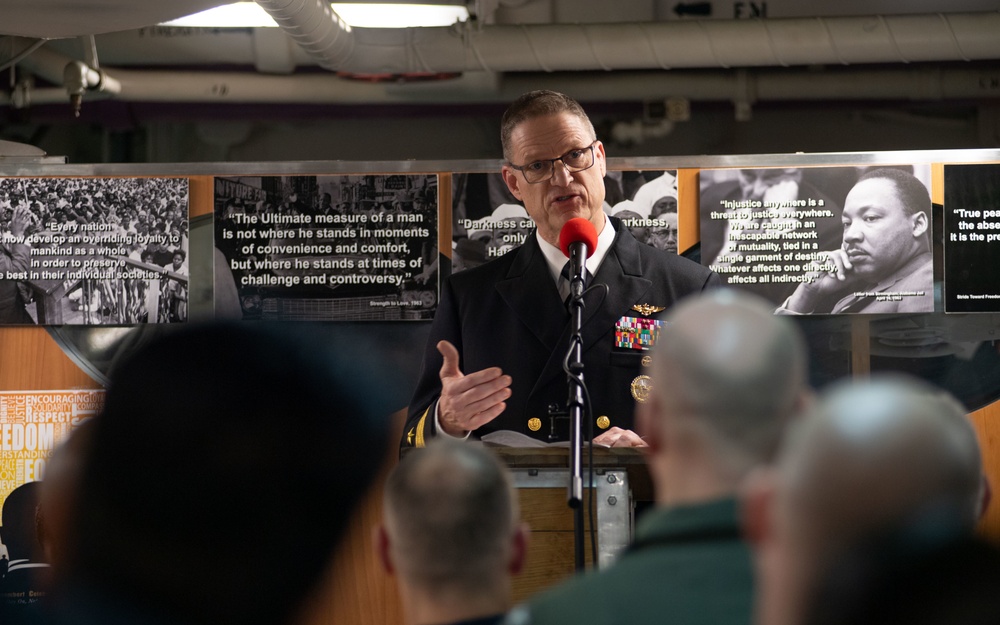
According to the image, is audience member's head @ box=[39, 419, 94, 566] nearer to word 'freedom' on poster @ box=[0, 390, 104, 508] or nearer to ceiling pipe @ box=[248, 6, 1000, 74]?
word 'freedom' on poster @ box=[0, 390, 104, 508]

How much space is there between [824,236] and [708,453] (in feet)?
10.5

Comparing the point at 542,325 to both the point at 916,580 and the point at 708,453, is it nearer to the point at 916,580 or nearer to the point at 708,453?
the point at 708,453

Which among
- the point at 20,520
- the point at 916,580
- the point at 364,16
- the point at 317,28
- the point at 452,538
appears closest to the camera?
the point at 916,580

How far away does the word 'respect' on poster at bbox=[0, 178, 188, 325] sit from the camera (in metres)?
3.99

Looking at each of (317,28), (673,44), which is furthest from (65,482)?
(673,44)

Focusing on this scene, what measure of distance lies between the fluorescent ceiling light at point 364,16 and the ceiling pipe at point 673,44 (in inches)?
7.7

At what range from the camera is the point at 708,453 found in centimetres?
89

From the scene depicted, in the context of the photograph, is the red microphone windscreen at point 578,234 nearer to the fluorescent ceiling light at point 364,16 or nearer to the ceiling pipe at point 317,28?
the ceiling pipe at point 317,28

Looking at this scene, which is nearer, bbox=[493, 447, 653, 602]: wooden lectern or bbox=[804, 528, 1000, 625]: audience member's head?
bbox=[804, 528, 1000, 625]: audience member's head

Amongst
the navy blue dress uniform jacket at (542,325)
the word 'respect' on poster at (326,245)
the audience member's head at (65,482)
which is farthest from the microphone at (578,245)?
the word 'respect' on poster at (326,245)

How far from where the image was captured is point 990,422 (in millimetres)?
3840

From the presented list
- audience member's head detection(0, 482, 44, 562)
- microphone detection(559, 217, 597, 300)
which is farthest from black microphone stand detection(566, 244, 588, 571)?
Answer: audience member's head detection(0, 482, 44, 562)

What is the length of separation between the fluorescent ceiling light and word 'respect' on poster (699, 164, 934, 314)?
77.9 inches

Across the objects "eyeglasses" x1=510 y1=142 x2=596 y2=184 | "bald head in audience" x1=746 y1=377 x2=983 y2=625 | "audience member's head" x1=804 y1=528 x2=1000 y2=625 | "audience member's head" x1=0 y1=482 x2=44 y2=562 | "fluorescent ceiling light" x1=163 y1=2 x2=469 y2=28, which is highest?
"fluorescent ceiling light" x1=163 y1=2 x2=469 y2=28
